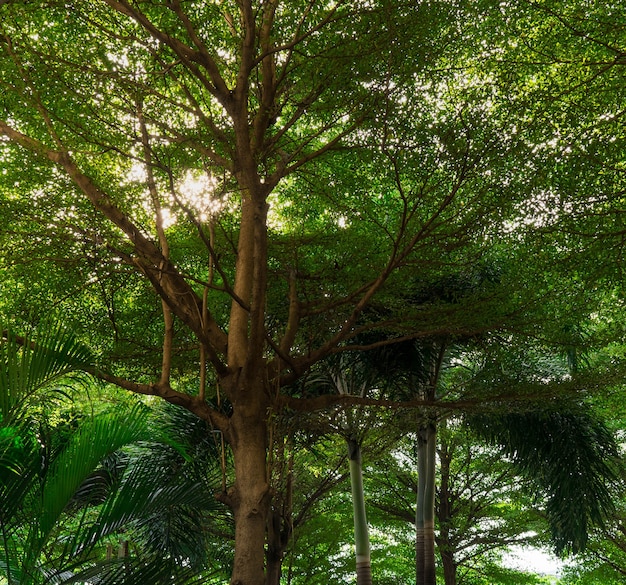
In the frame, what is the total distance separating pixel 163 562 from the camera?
10.7 feet

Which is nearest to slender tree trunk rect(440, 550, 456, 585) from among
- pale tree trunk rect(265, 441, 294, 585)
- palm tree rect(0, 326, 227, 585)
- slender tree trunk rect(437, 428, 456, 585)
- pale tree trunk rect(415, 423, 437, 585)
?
slender tree trunk rect(437, 428, 456, 585)

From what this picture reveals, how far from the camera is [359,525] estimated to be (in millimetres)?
9039

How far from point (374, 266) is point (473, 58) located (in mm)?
2085

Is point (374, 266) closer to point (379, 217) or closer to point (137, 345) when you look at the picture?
point (379, 217)

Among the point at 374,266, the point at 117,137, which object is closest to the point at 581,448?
the point at 374,266

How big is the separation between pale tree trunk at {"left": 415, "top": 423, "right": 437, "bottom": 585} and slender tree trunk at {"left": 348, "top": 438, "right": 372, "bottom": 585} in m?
0.74

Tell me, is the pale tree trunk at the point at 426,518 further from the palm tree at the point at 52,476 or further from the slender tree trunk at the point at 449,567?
the palm tree at the point at 52,476

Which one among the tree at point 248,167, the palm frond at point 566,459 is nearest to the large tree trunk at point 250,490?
the tree at point 248,167

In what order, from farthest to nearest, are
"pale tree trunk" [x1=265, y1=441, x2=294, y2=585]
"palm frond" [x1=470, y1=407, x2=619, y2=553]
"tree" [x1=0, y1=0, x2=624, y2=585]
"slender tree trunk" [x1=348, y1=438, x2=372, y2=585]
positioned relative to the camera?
"pale tree trunk" [x1=265, y1=441, x2=294, y2=585], "slender tree trunk" [x1=348, y1=438, x2=372, y2=585], "palm frond" [x1=470, y1=407, x2=619, y2=553], "tree" [x1=0, y1=0, x2=624, y2=585]

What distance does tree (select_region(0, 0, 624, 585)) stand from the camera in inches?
194

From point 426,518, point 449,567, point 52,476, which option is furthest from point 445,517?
point 52,476

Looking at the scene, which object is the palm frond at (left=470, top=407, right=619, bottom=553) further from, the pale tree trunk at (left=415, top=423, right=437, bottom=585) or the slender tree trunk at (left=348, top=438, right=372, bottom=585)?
the slender tree trunk at (left=348, top=438, right=372, bottom=585)

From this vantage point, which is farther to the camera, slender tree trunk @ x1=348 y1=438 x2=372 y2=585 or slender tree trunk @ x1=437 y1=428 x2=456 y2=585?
slender tree trunk @ x1=437 y1=428 x2=456 y2=585

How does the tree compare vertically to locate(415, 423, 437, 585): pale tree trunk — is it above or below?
above
